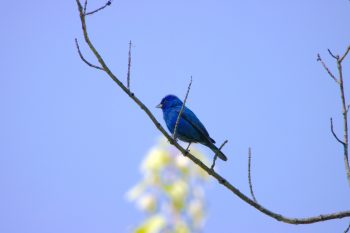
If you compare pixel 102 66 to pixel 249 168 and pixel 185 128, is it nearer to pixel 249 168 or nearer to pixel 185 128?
pixel 249 168

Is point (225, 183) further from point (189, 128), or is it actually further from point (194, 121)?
point (194, 121)

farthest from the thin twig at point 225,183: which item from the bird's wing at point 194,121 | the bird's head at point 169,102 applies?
the bird's head at point 169,102

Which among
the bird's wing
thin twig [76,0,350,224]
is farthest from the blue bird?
thin twig [76,0,350,224]

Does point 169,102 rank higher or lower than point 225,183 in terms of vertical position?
higher

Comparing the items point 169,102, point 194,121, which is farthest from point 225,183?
point 169,102

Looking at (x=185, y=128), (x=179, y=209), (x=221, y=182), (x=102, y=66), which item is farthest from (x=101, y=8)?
(x=179, y=209)

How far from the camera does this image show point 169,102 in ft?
28.1

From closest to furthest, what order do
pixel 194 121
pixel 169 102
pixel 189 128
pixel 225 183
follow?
pixel 225 183 < pixel 189 128 < pixel 194 121 < pixel 169 102

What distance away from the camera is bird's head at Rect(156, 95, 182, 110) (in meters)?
8.39

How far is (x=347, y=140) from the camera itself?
3.82 metres

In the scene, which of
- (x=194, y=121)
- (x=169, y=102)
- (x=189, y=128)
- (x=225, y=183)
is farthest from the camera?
(x=169, y=102)

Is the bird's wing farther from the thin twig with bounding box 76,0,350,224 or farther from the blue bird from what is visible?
the thin twig with bounding box 76,0,350,224

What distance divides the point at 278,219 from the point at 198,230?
327 cm

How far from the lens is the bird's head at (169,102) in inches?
330
